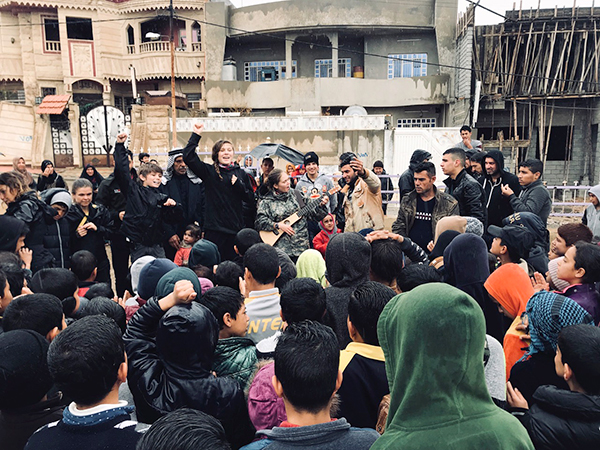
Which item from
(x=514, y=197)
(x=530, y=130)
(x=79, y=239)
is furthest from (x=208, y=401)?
(x=530, y=130)

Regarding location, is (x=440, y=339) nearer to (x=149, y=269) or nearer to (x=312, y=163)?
(x=149, y=269)

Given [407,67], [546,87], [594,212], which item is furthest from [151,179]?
[407,67]

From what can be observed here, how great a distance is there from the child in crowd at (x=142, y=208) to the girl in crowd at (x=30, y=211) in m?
0.82

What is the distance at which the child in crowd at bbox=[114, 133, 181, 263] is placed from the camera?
5.27m

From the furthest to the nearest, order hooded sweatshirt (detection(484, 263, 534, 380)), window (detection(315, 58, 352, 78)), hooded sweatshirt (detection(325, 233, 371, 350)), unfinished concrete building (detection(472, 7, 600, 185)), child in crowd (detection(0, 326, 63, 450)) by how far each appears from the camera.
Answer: window (detection(315, 58, 352, 78))
unfinished concrete building (detection(472, 7, 600, 185))
hooded sweatshirt (detection(484, 263, 534, 380))
hooded sweatshirt (detection(325, 233, 371, 350))
child in crowd (detection(0, 326, 63, 450))

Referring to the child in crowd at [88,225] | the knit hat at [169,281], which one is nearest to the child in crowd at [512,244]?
the knit hat at [169,281]

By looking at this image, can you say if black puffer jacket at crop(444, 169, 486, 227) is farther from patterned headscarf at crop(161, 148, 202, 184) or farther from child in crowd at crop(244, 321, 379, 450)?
child in crowd at crop(244, 321, 379, 450)

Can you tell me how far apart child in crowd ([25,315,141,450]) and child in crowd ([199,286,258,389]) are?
58 cm

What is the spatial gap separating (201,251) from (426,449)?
3.12 metres

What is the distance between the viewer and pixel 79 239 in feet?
17.2

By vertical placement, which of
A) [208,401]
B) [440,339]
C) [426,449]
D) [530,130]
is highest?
[530,130]

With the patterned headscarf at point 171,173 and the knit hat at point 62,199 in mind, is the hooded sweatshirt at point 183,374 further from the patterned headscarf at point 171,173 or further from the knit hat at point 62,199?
the patterned headscarf at point 171,173

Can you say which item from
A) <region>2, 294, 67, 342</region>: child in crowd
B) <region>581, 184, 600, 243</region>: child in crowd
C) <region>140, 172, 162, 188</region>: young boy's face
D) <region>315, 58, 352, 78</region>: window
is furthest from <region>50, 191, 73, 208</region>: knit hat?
<region>315, 58, 352, 78</region>: window

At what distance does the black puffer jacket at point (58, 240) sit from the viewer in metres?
4.92
